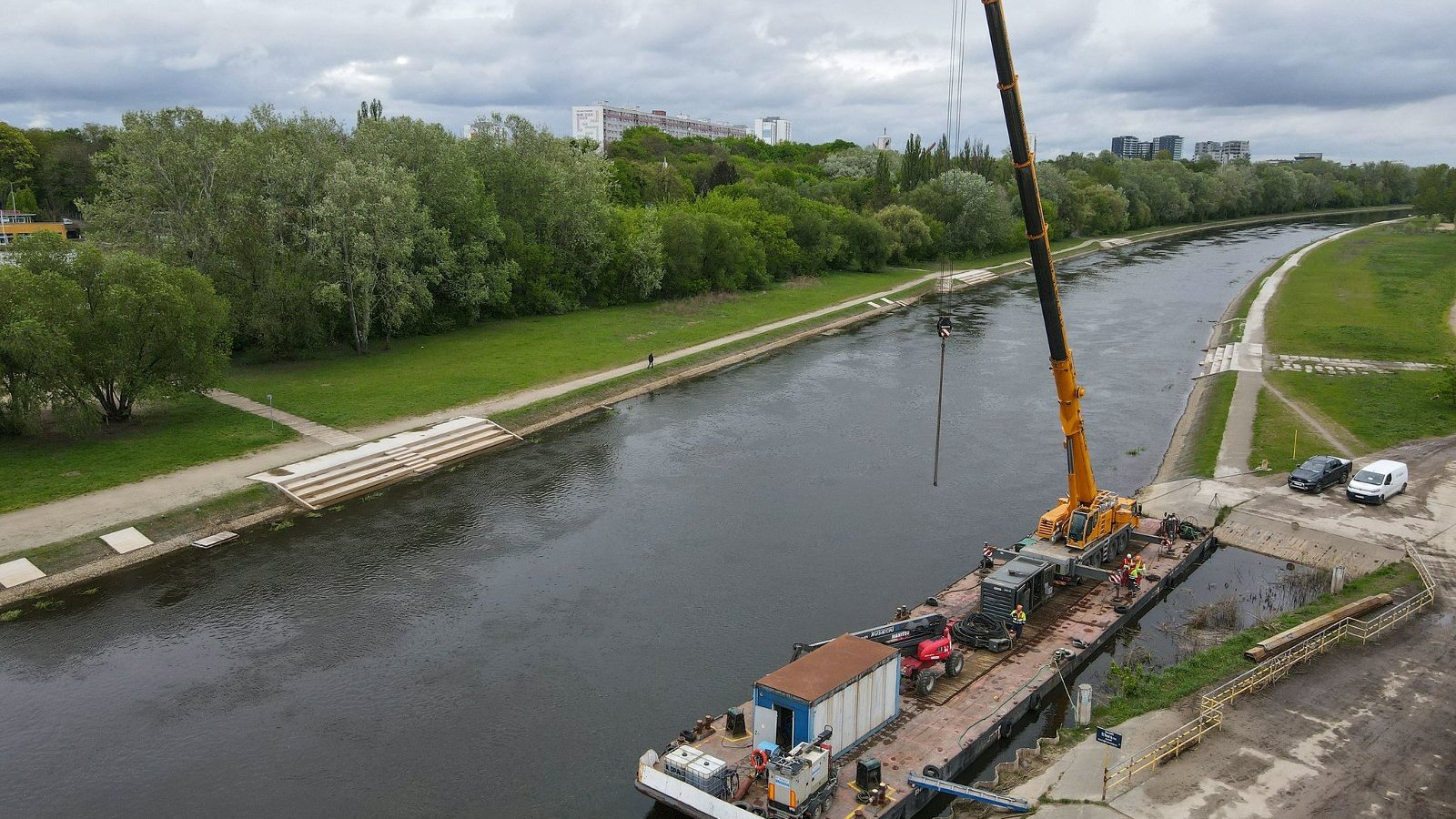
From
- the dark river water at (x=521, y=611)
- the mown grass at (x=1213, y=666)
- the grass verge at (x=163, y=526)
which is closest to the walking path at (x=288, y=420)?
the dark river water at (x=521, y=611)

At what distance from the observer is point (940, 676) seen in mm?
25500

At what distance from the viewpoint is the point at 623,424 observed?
176ft

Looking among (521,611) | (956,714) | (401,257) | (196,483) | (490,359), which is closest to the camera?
(956,714)

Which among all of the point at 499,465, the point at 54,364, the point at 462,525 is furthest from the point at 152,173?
the point at 462,525

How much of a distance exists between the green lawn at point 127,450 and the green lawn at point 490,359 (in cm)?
360

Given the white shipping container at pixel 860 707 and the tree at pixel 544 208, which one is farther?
the tree at pixel 544 208

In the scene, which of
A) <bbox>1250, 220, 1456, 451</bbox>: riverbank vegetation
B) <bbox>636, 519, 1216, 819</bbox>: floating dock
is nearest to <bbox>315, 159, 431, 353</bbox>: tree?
<bbox>636, 519, 1216, 819</bbox>: floating dock

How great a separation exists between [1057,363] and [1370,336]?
5337 cm

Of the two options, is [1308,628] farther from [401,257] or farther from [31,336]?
[401,257]

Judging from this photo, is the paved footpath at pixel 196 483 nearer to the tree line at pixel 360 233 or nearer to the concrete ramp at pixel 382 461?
the concrete ramp at pixel 382 461

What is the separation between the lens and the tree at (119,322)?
139 feet

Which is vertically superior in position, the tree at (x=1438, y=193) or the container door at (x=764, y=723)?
the tree at (x=1438, y=193)

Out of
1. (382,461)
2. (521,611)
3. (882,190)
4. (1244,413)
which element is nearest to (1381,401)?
(1244,413)

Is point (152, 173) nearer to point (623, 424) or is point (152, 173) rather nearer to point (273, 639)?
point (623, 424)
